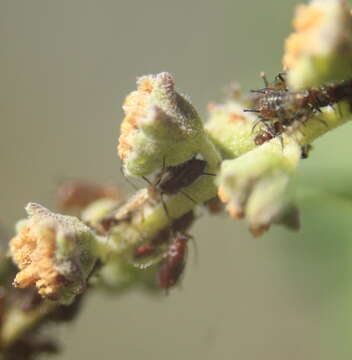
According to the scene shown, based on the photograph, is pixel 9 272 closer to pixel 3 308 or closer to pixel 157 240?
pixel 3 308

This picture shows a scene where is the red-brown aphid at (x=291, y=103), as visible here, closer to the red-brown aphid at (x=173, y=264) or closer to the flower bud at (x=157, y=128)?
the flower bud at (x=157, y=128)

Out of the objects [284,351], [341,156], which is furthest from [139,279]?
[284,351]

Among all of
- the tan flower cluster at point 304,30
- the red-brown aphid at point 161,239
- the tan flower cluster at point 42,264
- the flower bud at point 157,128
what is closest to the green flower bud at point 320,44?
the tan flower cluster at point 304,30

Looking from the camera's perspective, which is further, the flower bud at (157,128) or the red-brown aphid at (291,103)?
the flower bud at (157,128)

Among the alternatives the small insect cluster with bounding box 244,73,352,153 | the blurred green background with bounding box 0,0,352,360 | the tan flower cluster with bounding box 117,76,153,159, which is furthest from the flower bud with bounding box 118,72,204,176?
the blurred green background with bounding box 0,0,352,360

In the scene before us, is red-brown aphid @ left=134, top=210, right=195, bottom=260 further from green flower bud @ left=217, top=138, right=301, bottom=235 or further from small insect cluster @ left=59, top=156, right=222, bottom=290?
green flower bud @ left=217, top=138, right=301, bottom=235
